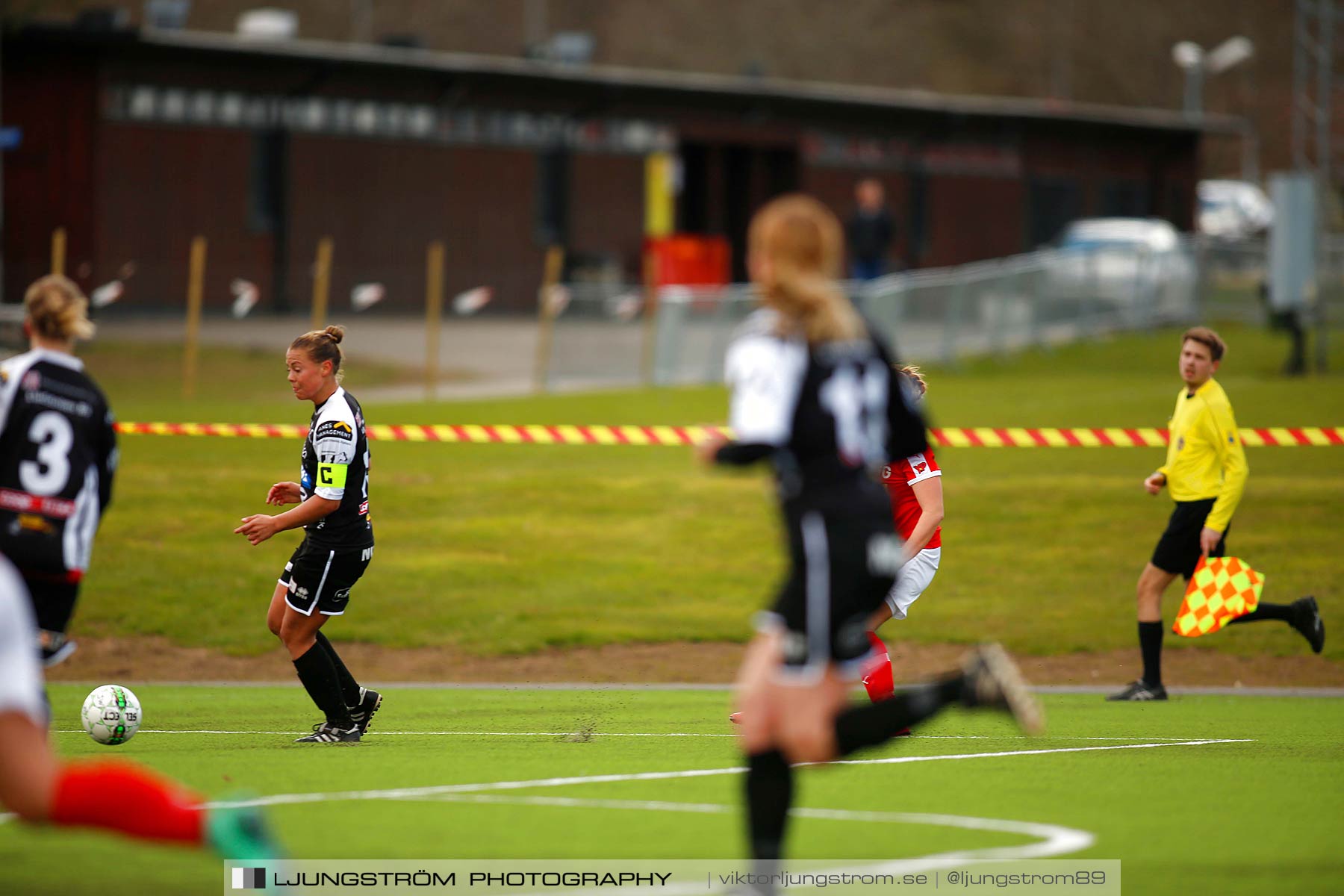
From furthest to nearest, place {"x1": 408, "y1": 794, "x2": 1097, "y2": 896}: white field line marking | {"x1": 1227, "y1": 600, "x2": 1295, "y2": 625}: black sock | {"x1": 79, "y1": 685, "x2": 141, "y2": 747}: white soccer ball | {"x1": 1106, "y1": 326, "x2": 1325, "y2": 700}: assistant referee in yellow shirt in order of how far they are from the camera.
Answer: {"x1": 1227, "y1": 600, "x2": 1295, "y2": 625}: black sock → {"x1": 1106, "y1": 326, "x2": 1325, "y2": 700}: assistant referee in yellow shirt → {"x1": 79, "y1": 685, "x2": 141, "y2": 747}: white soccer ball → {"x1": 408, "y1": 794, "x2": 1097, "y2": 896}: white field line marking

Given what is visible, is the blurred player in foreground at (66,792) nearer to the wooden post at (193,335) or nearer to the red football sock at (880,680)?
the red football sock at (880,680)

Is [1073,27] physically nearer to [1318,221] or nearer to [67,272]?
[1318,221]

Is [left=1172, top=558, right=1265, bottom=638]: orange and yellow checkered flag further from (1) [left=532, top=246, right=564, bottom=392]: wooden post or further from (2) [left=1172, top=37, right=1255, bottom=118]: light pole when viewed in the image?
(2) [left=1172, top=37, right=1255, bottom=118]: light pole

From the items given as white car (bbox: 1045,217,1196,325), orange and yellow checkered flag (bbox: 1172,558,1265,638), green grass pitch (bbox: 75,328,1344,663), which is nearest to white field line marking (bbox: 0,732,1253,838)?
orange and yellow checkered flag (bbox: 1172,558,1265,638)

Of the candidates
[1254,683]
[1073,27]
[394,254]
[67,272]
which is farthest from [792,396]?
[1073,27]

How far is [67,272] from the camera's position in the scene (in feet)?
95.7

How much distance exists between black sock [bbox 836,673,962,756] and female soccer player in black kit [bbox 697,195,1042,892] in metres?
0.03

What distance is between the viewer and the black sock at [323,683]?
28.8 ft

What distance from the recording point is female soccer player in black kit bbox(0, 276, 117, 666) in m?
6.38

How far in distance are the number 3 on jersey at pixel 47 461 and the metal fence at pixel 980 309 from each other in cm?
1999

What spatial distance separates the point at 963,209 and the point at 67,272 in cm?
2674

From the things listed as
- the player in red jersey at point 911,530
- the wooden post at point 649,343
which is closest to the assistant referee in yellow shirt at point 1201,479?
the player in red jersey at point 911,530

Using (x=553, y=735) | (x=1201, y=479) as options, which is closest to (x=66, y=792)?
(x=553, y=735)

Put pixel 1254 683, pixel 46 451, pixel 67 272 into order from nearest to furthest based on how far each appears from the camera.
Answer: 1. pixel 46 451
2. pixel 1254 683
3. pixel 67 272
